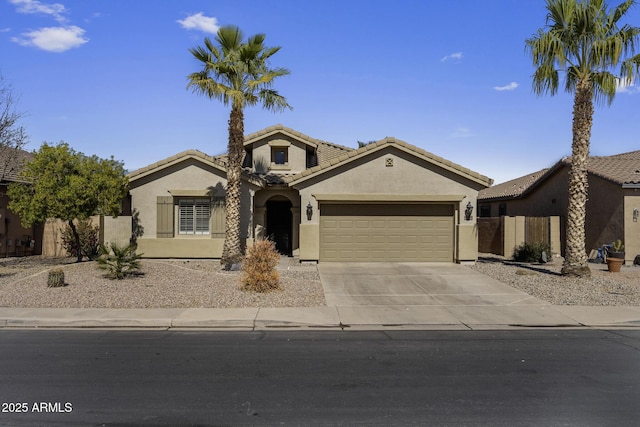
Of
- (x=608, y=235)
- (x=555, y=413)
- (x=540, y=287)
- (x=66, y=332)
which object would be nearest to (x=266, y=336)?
(x=66, y=332)

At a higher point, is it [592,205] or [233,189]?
[233,189]

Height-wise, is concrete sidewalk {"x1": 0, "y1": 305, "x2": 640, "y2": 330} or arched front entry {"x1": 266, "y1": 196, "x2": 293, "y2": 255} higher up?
arched front entry {"x1": 266, "y1": 196, "x2": 293, "y2": 255}

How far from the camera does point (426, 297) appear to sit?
517 inches

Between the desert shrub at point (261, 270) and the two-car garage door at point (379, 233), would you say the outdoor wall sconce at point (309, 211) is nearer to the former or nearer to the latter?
the two-car garage door at point (379, 233)

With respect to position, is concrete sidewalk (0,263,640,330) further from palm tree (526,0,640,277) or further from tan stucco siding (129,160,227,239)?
tan stucco siding (129,160,227,239)

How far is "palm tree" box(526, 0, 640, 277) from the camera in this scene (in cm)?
1466

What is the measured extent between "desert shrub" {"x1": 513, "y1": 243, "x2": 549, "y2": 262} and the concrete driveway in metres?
4.13

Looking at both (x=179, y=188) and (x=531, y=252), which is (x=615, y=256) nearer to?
(x=531, y=252)

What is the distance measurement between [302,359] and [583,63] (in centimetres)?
1314

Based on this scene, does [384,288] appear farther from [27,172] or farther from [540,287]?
[27,172]

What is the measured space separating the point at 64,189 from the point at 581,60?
1652cm

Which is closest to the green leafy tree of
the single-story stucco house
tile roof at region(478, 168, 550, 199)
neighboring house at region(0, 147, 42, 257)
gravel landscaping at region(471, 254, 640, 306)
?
the single-story stucco house

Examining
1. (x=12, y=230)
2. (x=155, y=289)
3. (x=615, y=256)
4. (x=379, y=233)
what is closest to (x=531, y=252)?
(x=615, y=256)

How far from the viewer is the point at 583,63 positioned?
596 inches
